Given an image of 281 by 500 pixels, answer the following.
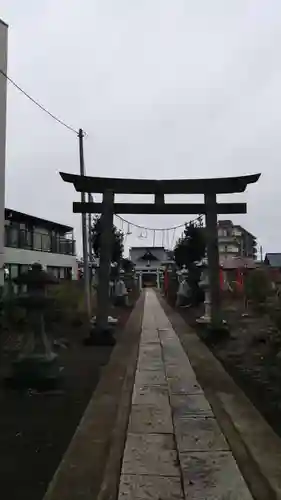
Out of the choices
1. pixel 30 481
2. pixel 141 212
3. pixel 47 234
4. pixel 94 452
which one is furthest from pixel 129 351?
pixel 47 234

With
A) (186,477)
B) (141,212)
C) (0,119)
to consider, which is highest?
(0,119)

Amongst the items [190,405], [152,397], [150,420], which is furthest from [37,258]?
[150,420]

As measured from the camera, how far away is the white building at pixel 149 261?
5615 cm

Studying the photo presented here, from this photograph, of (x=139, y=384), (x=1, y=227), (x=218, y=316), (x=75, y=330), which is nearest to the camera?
(x=139, y=384)

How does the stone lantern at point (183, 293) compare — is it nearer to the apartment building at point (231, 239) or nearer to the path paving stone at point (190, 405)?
the path paving stone at point (190, 405)

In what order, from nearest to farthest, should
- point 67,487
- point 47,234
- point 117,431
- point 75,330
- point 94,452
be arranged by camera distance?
point 67,487, point 94,452, point 117,431, point 75,330, point 47,234

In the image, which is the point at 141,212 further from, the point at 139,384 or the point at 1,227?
the point at 1,227

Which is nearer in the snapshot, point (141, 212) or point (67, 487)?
point (67, 487)

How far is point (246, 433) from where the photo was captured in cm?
489

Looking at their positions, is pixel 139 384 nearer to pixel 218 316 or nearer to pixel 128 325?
pixel 218 316

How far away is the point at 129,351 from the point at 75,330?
3.83 meters

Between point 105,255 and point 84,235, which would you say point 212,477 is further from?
point 84,235

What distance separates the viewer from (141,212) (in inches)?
479

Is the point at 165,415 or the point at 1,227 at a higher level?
the point at 1,227
